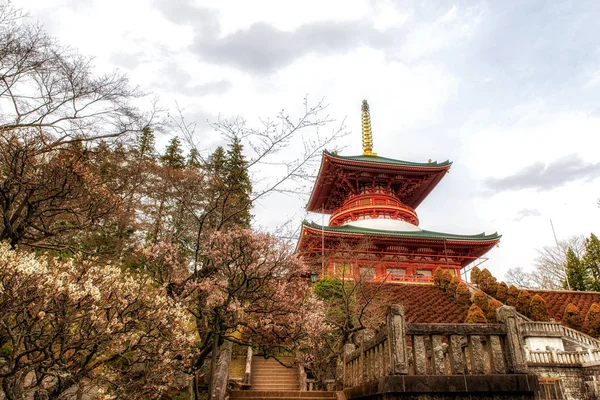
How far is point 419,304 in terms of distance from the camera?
1998 cm

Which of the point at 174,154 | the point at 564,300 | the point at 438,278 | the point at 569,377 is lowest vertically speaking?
the point at 569,377

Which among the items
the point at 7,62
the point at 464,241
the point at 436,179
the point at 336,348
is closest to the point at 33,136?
the point at 7,62

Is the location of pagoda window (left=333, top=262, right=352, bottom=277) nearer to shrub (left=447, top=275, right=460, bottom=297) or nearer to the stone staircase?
shrub (left=447, top=275, right=460, bottom=297)

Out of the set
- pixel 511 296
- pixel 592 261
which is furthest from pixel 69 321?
pixel 592 261

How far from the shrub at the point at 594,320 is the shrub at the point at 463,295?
5.14 metres

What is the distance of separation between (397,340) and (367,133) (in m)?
36.5

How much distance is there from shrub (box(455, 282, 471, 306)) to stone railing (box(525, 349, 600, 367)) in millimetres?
6425

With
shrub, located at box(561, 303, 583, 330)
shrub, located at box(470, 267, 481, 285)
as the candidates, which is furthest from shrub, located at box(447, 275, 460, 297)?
shrub, located at box(561, 303, 583, 330)

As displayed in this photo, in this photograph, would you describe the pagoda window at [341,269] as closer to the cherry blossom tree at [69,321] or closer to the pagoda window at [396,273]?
the pagoda window at [396,273]

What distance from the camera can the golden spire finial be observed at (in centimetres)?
3684

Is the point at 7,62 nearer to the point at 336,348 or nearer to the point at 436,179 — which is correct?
the point at 336,348

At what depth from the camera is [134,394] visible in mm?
6832

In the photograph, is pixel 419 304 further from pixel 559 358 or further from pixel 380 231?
pixel 559 358

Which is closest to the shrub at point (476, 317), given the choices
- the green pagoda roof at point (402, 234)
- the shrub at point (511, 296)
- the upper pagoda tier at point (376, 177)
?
the shrub at point (511, 296)
